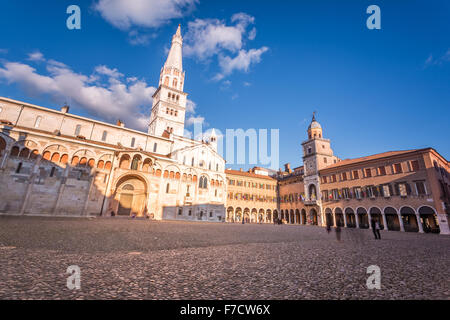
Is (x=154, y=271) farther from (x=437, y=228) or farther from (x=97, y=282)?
(x=437, y=228)

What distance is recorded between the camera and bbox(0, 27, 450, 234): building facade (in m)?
24.0

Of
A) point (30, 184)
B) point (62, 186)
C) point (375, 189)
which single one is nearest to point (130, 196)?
point (62, 186)

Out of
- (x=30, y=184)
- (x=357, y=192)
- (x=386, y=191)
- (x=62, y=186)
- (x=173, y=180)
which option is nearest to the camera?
(x=30, y=184)

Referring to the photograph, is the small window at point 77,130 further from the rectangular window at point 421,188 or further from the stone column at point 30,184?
the rectangular window at point 421,188

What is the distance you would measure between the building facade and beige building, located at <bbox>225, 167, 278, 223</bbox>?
0.81 ft

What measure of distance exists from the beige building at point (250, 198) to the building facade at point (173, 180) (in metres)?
0.25

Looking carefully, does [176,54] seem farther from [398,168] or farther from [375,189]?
[398,168]

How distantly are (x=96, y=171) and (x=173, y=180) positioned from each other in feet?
37.0

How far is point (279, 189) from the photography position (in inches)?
1996

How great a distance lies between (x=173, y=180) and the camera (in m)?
34.0

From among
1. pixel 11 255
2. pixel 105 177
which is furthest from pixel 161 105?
pixel 11 255

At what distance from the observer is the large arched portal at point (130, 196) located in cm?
2914

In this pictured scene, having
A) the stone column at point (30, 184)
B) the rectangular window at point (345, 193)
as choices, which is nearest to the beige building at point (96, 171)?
the stone column at point (30, 184)

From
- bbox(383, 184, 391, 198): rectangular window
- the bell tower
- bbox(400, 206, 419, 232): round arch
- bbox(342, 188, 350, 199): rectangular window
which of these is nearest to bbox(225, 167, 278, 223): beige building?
bbox(342, 188, 350, 199): rectangular window
